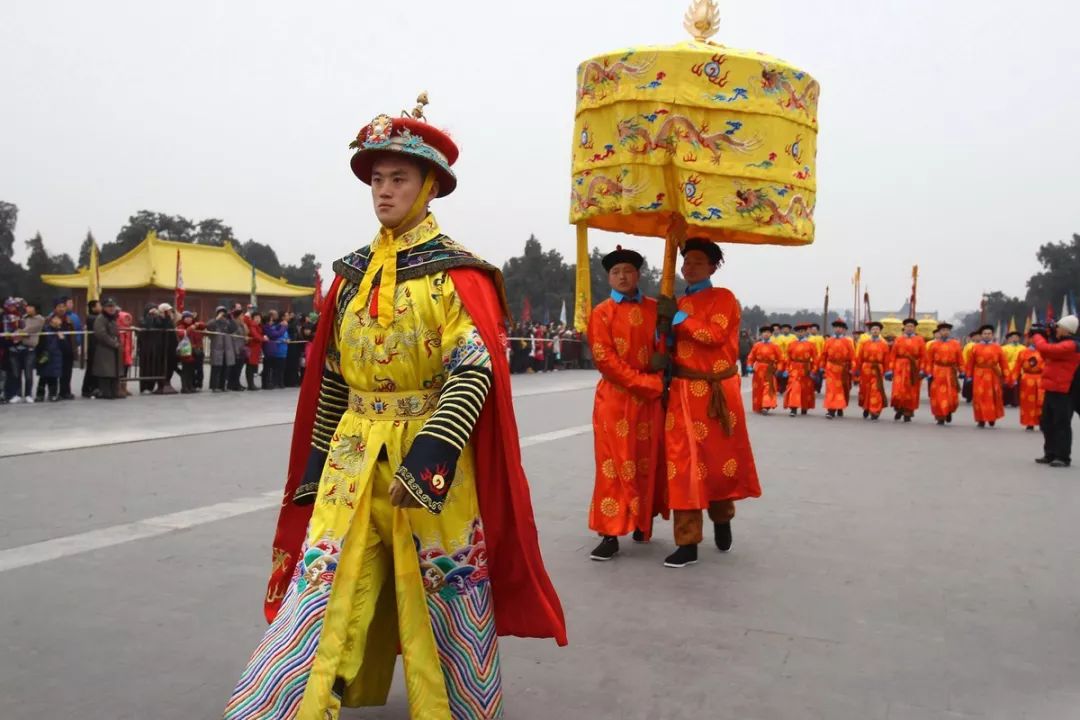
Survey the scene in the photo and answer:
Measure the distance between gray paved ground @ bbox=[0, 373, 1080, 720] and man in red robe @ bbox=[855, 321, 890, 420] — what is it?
24.0 ft

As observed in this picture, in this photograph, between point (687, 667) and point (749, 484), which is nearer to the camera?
point (687, 667)

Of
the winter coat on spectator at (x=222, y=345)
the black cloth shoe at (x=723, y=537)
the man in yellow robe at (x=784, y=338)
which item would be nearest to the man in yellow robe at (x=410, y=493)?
the black cloth shoe at (x=723, y=537)

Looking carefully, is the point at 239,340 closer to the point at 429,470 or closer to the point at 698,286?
the point at 698,286

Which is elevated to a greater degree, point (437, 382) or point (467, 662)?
point (437, 382)

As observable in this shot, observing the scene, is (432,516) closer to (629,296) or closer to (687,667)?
(687,667)

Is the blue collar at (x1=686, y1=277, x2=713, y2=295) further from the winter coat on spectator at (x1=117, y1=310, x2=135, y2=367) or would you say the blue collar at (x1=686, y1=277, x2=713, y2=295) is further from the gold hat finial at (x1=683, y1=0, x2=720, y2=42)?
the winter coat on spectator at (x1=117, y1=310, x2=135, y2=367)

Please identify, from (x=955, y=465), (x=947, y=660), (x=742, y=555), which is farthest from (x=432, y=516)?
(x=955, y=465)

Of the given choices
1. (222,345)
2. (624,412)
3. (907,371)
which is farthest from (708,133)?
(222,345)

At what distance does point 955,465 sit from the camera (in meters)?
10.4

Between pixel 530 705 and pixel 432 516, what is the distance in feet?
3.24

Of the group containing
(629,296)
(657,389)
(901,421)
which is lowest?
(901,421)

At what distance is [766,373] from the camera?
17.1 m

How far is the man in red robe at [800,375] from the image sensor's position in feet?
54.6

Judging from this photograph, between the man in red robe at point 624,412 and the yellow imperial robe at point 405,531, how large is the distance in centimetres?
272
